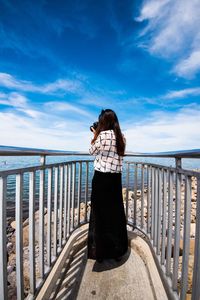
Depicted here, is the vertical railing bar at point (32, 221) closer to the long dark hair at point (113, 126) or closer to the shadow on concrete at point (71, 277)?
the shadow on concrete at point (71, 277)

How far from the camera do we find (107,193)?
8.48 feet

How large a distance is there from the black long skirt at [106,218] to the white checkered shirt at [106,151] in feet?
0.26

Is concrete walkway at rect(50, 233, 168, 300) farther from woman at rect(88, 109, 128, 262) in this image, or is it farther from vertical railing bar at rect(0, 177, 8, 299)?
vertical railing bar at rect(0, 177, 8, 299)

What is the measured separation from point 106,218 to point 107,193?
0.98 feet

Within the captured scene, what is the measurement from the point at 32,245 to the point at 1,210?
0.62 m

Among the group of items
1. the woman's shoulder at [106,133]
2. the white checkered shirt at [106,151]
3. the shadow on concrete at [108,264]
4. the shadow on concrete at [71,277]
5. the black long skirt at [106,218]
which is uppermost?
the woman's shoulder at [106,133]

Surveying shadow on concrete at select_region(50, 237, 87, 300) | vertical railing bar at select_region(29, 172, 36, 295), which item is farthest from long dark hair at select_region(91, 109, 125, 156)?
shadow on concrete at select_region(50, 237, 87, 300)

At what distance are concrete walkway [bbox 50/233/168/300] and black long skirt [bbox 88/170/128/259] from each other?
0.15 meters

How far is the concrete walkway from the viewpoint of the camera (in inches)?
80.1

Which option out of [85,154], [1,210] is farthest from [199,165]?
[85,154]

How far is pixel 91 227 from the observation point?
2.62 meters

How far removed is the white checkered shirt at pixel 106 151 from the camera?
8.37 feet

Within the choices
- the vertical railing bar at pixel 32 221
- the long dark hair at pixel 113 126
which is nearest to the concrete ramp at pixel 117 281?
the vertical railing bar at pixel 32 221

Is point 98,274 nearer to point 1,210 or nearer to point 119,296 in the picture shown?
point 119,296
